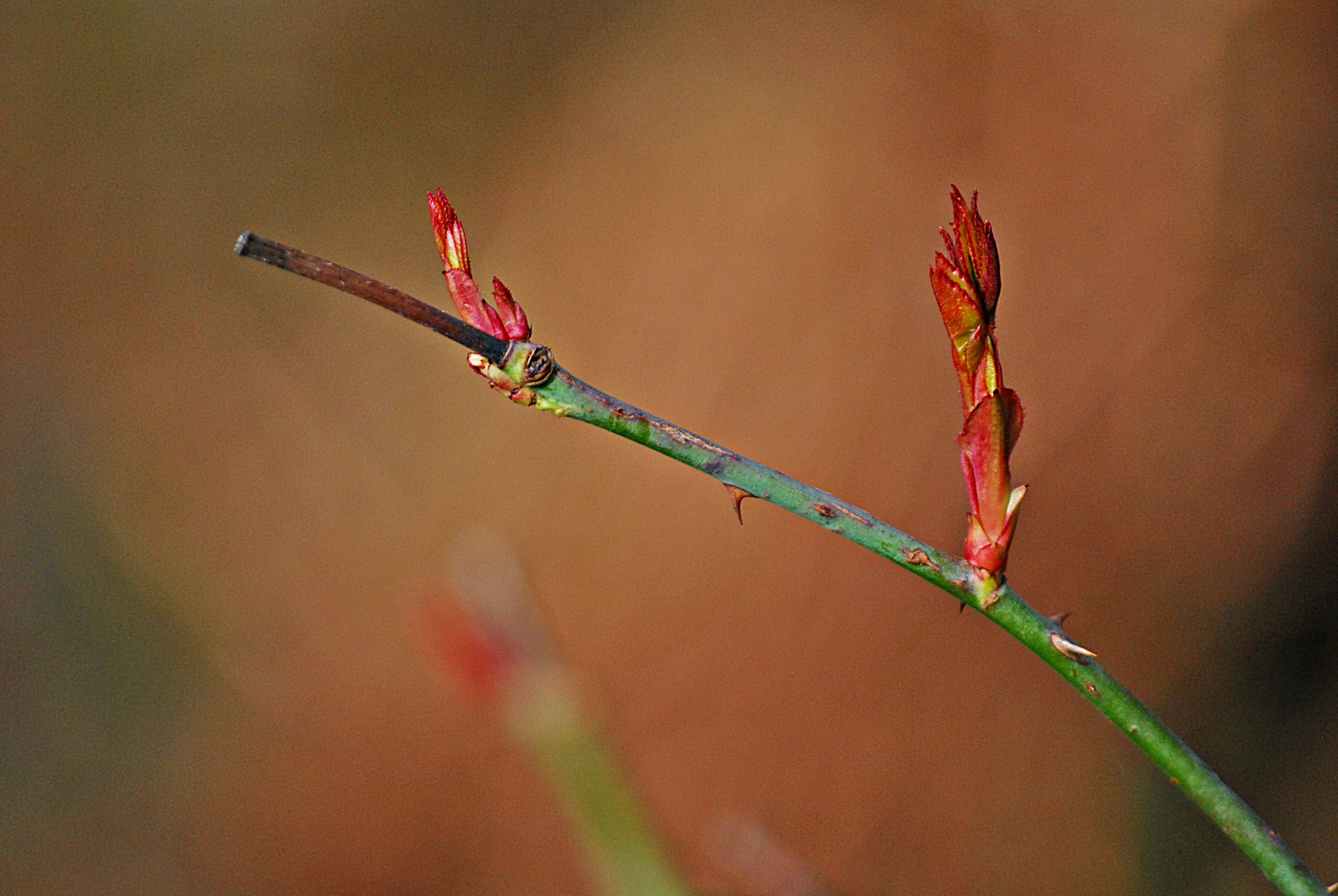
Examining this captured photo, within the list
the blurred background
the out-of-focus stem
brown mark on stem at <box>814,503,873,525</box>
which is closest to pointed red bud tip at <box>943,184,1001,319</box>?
brown mark on stem at <box>814,503,873,525</box>

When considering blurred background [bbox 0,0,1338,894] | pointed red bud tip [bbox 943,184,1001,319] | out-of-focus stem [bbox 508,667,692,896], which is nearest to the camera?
pointed red bud tip [bbox 943,184,1001,319]

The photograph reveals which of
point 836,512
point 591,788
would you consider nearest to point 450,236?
point 836,512

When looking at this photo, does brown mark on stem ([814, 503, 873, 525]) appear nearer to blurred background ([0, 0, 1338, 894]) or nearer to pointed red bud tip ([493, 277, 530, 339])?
pointed red bud tip ([493, 277, 530, 339])

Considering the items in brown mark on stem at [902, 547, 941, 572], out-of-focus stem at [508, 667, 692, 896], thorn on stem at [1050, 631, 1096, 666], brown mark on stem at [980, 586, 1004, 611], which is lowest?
out-of-focus stem at [508, 667, 692, 896]

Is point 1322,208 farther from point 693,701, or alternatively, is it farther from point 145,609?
point 145,609

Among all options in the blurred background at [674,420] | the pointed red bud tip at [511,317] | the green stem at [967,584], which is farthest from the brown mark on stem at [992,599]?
the blurred background at [674,420]

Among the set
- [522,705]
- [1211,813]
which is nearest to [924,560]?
[1211,813]

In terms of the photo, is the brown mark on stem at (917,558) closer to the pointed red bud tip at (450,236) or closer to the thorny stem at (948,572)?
the thorny stem at (948,572)
